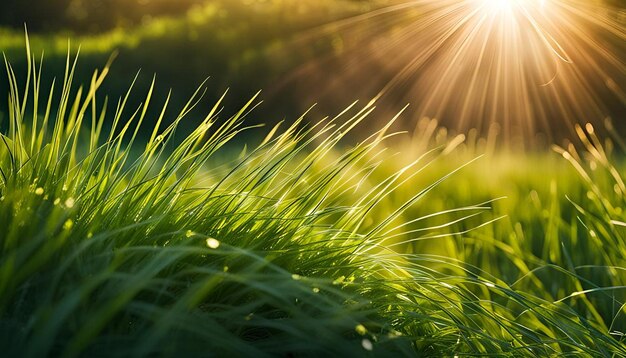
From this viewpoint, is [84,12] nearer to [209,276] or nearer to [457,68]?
[457,68]

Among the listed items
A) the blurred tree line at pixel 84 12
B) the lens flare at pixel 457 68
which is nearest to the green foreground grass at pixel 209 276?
the lens flare at pixel 457 68

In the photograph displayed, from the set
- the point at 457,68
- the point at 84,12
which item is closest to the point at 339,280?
the point at 457,68

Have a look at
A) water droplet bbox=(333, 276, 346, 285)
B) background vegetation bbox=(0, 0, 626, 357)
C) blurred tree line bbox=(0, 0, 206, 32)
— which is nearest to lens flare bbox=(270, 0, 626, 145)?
background vegetation bbox=(0, 0, 626, 357)

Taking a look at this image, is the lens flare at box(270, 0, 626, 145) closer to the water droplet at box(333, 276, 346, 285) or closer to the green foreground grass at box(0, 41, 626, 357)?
the green foreground grass at box(0, 41, 626, 357)

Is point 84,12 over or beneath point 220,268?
over

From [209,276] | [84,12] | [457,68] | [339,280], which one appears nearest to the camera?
[209,276]

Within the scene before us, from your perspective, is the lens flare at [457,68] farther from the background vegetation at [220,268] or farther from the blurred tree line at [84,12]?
the blurred tree line at [84,12]

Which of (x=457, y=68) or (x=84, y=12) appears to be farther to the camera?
(x=84, y=12)
